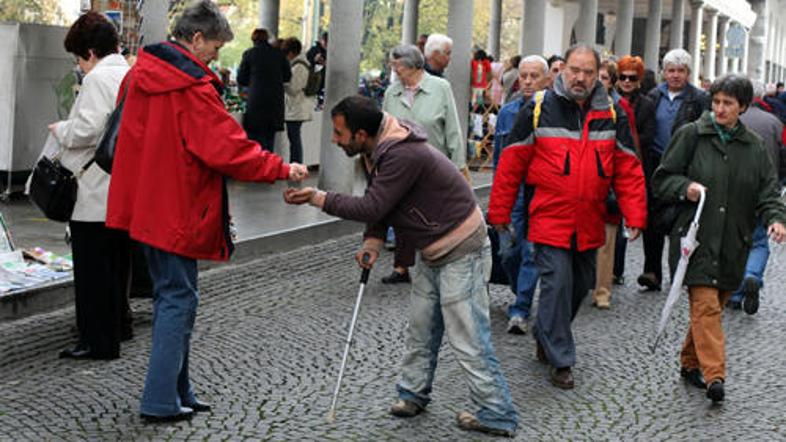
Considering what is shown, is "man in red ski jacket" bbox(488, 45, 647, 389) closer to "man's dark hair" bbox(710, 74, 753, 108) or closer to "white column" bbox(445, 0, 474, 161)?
"man's dark hair" bbox(710, 74, 753, 108)

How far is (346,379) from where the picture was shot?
752cm

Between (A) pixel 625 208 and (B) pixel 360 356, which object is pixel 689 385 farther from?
(B) pixel 360 356

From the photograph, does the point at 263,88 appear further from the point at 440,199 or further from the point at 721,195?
the point at 440,199

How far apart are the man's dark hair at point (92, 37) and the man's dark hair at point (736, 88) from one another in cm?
329

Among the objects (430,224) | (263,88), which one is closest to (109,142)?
(430,224)

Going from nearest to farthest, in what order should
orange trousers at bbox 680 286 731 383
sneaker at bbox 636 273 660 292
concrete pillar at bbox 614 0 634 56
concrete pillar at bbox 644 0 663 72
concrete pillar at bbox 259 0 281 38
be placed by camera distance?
1. orange trousers at bbox 680 286 731 383
2. sneaker at bbox 636 273 660 292
3. concrete pillar at bbox 259 0 281 38
4. concrete pillar at bbox 614 0 634 56
5. concrete pillar at bbox 644 0 663 72

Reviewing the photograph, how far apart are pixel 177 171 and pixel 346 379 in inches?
71.1

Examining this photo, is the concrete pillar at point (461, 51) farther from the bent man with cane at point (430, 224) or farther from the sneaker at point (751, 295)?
the bent man with cane at point (430, 224)

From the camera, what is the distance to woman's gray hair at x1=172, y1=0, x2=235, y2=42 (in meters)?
6.34

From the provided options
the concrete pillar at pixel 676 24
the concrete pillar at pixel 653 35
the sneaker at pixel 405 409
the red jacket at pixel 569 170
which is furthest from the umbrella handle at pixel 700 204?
the concrete pillar at pixel 676 24

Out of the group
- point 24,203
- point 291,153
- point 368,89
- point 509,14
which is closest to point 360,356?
point 24,203

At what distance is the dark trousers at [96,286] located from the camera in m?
7.70

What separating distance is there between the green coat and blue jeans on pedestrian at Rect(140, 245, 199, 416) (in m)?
2.76

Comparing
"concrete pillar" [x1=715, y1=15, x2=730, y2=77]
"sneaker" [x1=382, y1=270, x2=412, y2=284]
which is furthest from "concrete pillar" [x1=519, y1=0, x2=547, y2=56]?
"concrete pillar" [x1=715, y1=15, x2=730, y2=77]
